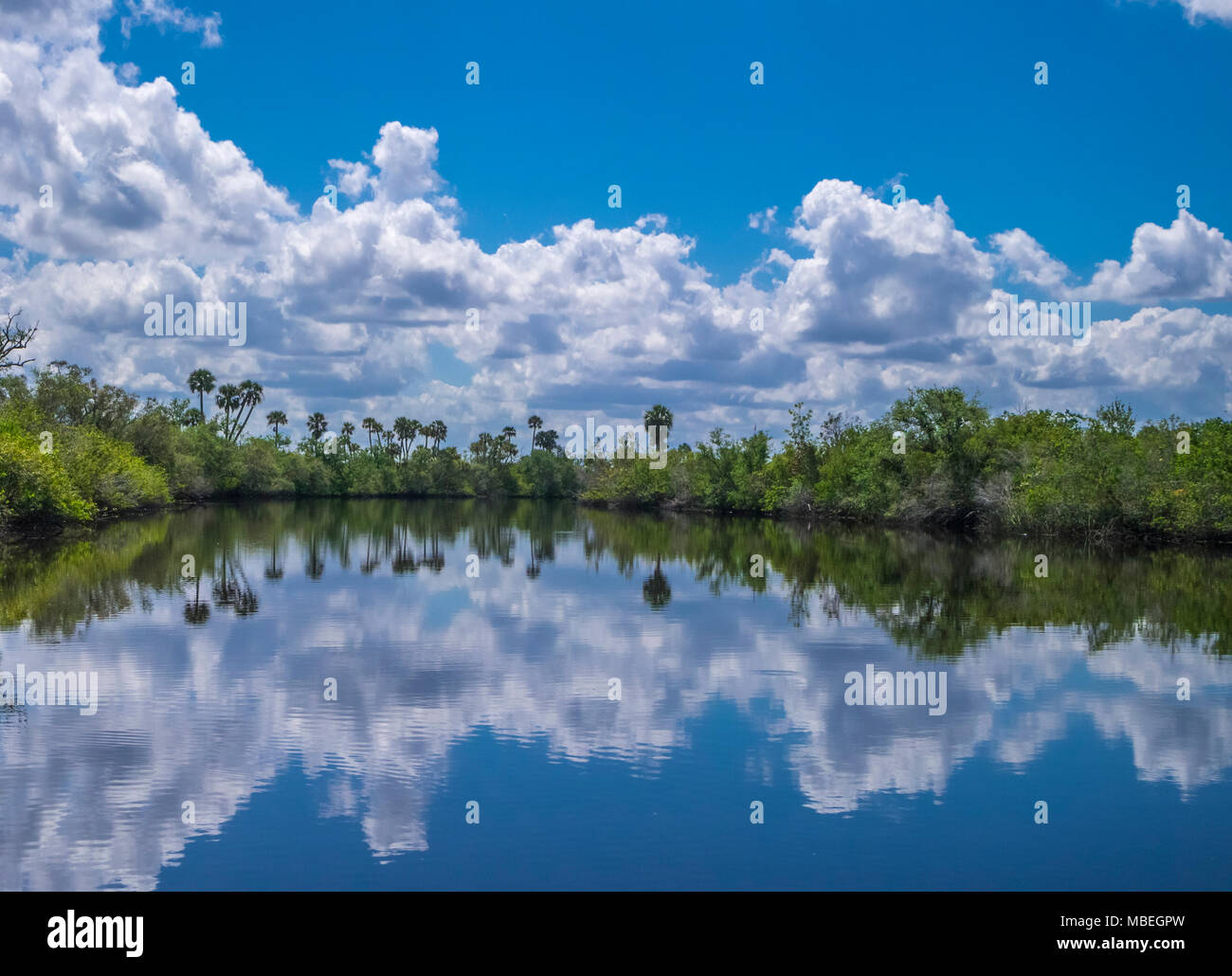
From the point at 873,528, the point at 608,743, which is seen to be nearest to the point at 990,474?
the point at 873,528

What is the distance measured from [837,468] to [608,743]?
7193 centimetres

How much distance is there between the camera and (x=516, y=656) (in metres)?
19.5

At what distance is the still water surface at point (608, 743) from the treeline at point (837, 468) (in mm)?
24876

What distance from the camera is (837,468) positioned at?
8281 cm

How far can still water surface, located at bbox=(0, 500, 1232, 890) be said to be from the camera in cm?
955

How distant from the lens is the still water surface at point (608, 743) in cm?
955

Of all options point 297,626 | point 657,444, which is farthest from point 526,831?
point 657,444

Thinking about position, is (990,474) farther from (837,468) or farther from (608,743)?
(608,743)

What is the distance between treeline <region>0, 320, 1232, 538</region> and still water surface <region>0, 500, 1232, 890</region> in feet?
81.6
